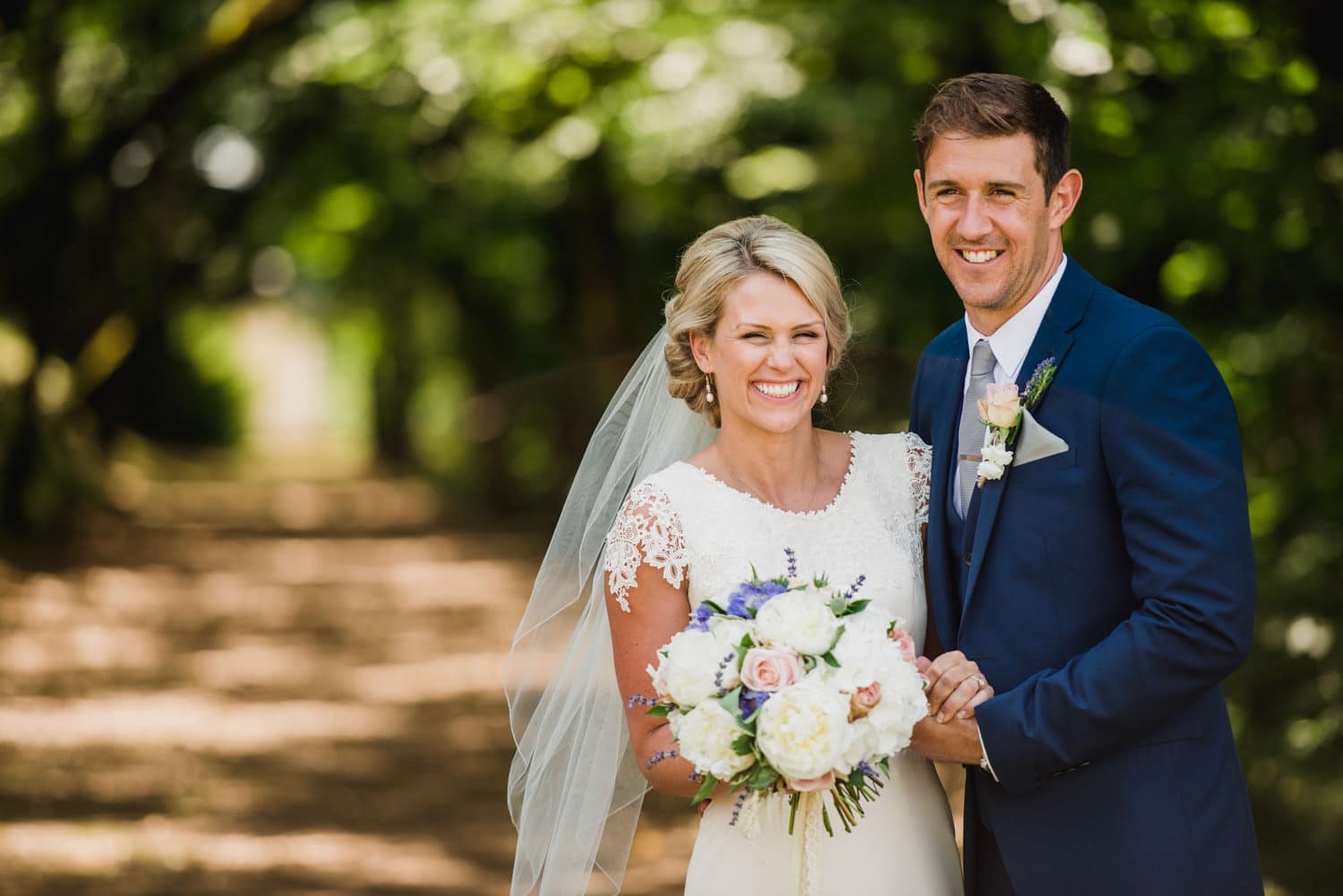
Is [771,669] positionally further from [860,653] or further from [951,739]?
[951,739]

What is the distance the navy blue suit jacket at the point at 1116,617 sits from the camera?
2.86 meters

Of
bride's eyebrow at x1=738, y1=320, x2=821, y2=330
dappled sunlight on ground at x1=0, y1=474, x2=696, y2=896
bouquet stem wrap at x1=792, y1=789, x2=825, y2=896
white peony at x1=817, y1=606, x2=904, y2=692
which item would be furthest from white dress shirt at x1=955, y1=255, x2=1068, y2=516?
dappled sunlight on ground at x1=0, y1=474, x2=696, y2=896

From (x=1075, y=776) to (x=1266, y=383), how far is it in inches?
144

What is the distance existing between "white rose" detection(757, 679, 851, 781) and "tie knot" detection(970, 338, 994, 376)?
0.99m

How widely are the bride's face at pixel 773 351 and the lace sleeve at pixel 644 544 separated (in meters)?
0.32

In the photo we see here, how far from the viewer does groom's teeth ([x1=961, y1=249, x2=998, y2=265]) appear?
3.17 m

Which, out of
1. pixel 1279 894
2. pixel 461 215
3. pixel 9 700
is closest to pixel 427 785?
pixel 9 700

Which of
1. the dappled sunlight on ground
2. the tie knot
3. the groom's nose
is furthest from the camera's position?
the dappled sunlight on ground

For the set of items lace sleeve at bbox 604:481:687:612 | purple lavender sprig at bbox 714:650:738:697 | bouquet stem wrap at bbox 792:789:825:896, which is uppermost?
lace sleeve at bbox 604:481:687:612

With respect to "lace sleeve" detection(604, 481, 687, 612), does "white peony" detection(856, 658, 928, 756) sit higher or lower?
lower

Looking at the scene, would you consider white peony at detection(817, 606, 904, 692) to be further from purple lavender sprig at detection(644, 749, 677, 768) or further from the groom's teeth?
the groom's teeth

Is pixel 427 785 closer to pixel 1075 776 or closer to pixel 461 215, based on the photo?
pixel 1075 776

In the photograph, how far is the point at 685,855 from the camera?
7.70 m

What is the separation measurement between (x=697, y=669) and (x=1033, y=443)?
87 centimetres
